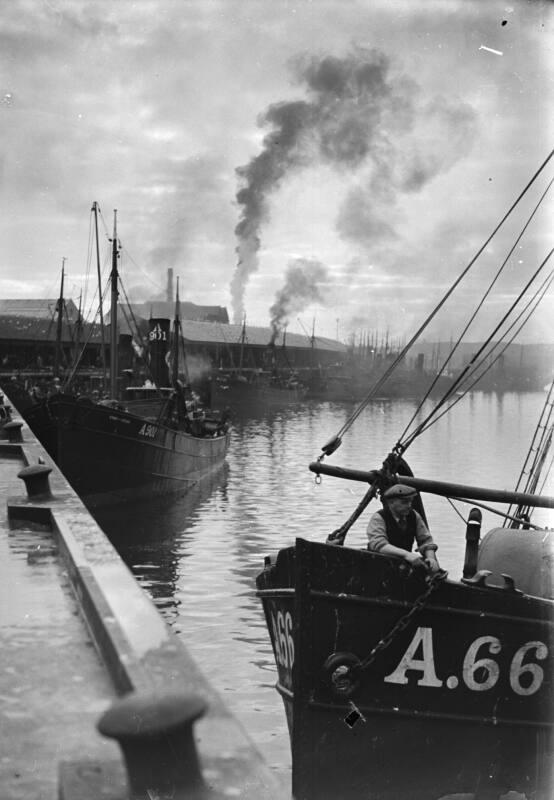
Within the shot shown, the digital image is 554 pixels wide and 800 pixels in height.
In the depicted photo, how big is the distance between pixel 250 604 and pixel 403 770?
294 inches

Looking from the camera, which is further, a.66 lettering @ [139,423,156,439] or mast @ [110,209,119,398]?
mast @ [110,209,119,398]

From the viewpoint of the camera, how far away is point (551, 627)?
7883 mm

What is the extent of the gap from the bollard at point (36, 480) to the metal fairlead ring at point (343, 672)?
4594 millimetres

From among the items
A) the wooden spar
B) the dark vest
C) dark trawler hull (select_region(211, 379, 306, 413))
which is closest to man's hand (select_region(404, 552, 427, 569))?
the dark vest

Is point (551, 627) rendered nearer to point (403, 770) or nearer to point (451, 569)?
point (403, 770)

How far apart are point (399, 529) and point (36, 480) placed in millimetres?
4978

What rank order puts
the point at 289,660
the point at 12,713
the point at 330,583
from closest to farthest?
the point at 12,713 → the point at 330,583 → the point at 289,660

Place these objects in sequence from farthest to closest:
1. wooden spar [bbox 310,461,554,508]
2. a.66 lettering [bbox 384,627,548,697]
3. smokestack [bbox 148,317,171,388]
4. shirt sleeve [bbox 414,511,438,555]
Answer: smokestack [bbox 148,317,171,388] < wooden spar [bbox 310,461,554,508] < shirt sleeve [bbox 414,511,438,555] < a.66 lettering [bbox 384,627,548,697]

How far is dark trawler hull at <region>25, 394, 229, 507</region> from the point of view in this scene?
26.5 meters

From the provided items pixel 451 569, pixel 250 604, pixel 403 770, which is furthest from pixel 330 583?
pixel 451 569

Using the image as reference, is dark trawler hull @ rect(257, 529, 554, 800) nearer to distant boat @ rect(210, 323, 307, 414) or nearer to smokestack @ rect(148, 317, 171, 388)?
smokestack @ rect(148, 317, 171, 388)

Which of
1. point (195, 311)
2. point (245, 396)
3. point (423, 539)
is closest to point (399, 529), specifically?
point (423, 539)

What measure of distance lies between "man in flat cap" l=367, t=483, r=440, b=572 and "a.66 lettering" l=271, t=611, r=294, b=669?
3.88 feet

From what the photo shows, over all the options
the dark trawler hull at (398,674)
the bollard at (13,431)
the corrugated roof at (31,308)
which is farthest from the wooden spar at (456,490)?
the corrugated roof at (31,308)
